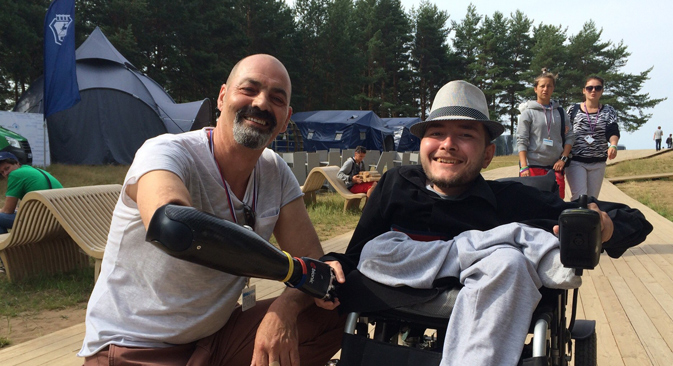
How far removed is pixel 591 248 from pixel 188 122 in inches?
695

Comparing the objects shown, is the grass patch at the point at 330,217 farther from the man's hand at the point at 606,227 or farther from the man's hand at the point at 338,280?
the man's hand at the point at 606,227

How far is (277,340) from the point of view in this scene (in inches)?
68.8

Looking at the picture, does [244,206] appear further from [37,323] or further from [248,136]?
[37,323]

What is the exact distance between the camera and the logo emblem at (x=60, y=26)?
12.6 meters

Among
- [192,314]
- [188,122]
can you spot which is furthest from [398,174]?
[188,122]

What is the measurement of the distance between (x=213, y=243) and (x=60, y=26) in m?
13.8

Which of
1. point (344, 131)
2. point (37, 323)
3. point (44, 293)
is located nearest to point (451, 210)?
point (37, 323)

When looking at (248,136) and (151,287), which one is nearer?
(151,287)

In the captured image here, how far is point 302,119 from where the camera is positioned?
28.4 meters

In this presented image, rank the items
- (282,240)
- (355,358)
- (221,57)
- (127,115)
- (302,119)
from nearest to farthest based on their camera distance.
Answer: (355,358) < (282,240) < (127,115) < (302,119) < (221,57)

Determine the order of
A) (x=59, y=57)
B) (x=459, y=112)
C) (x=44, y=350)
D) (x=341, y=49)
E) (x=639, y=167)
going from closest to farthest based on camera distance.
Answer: (x=459, y=112), (x=44, y=350), (x=59, y=57), (x=639, y=167), (x=341, y=49)

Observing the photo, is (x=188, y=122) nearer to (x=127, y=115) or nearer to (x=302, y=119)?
(x=127, y=115)

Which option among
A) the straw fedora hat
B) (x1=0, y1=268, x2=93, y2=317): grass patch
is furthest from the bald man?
(x1=0, y1=268, x2=93, y2=317): grass patch

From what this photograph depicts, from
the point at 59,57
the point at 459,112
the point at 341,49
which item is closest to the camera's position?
the point at 459,112
